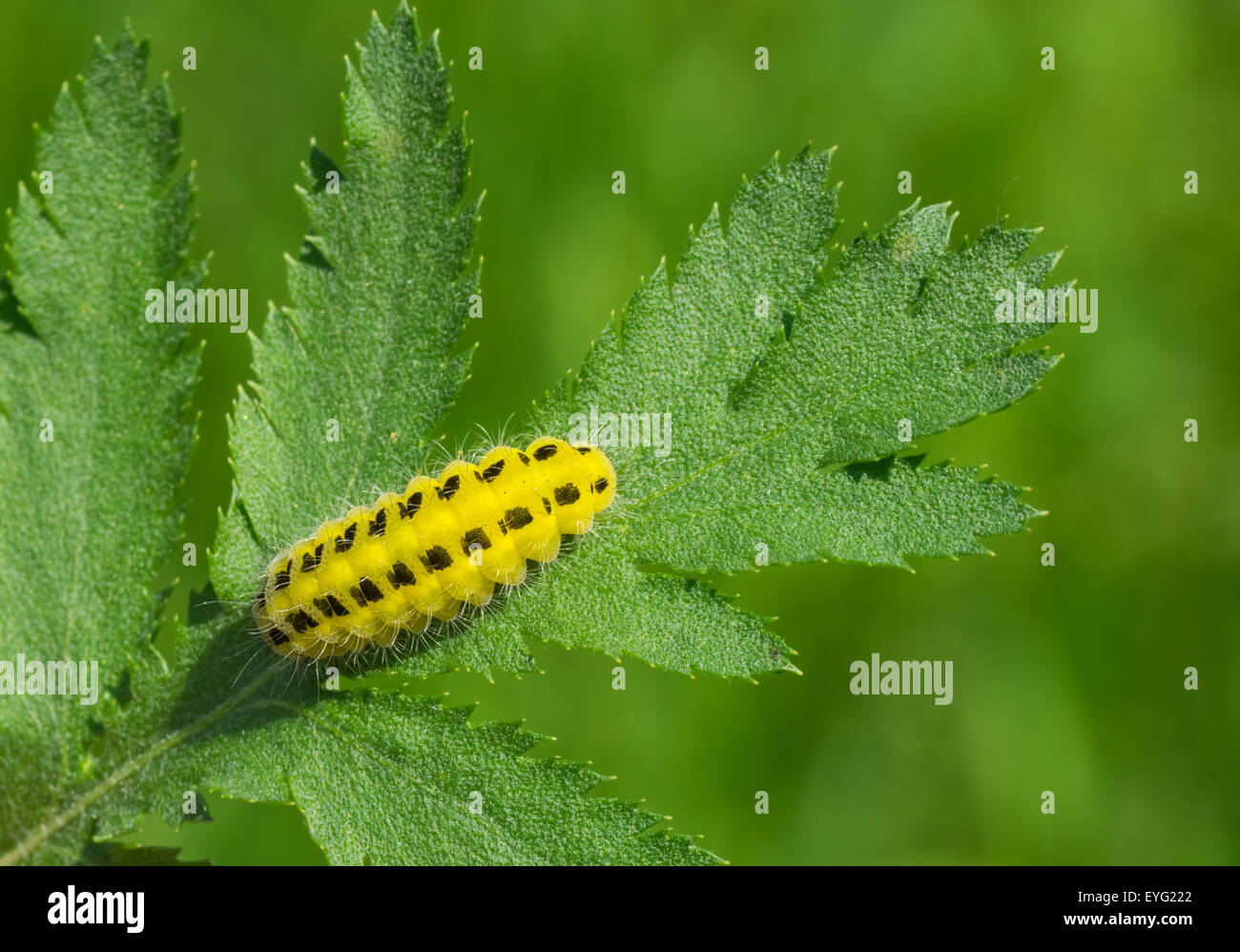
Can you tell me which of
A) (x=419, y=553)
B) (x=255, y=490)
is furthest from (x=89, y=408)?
(x=419, y=553)

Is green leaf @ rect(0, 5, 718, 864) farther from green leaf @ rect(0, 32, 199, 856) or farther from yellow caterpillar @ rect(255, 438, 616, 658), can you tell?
yellow caterpillar @ rect(255, 438, 616, 658)

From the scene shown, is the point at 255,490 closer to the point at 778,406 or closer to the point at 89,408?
the point at 89,408

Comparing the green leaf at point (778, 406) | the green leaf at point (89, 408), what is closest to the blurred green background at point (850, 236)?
the green leaf at point (89, 408)

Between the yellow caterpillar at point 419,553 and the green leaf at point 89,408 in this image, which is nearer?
the green leaf at point 89,408

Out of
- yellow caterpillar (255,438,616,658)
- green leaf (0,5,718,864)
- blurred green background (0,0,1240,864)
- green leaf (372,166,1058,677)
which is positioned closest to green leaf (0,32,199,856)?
green leaf (0,5,718,864)

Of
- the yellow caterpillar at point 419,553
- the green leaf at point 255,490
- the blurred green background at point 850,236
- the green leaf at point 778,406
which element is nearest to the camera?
the green leaf at point 778,406

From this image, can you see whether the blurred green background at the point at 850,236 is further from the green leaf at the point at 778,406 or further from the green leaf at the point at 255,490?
the green leaf at the point at 778,406
